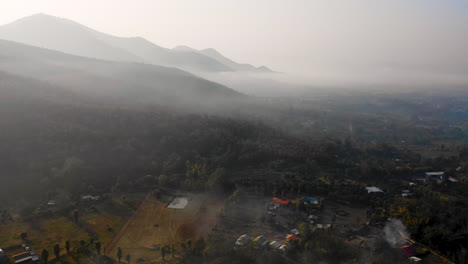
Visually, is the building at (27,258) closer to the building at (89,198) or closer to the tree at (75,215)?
the tree at (75,215)

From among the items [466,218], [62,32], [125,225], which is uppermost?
[62,32]

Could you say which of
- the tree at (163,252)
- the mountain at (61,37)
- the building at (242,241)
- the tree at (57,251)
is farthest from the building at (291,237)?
the mountain at (61,37)

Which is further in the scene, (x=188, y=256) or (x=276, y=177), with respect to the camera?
(x=276, y=177)

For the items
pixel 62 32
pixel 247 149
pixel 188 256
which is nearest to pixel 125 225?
pixel 188 256

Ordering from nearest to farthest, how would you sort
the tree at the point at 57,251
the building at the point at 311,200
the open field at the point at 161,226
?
the tree at the point at 57,251
the open field at the point at 161,226
the building at the point at 311,200

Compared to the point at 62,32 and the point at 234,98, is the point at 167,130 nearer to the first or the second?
the point at 234,98

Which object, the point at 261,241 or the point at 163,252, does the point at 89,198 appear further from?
the point at 261,241

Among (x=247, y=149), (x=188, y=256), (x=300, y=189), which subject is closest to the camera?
(x=188, y=256)
